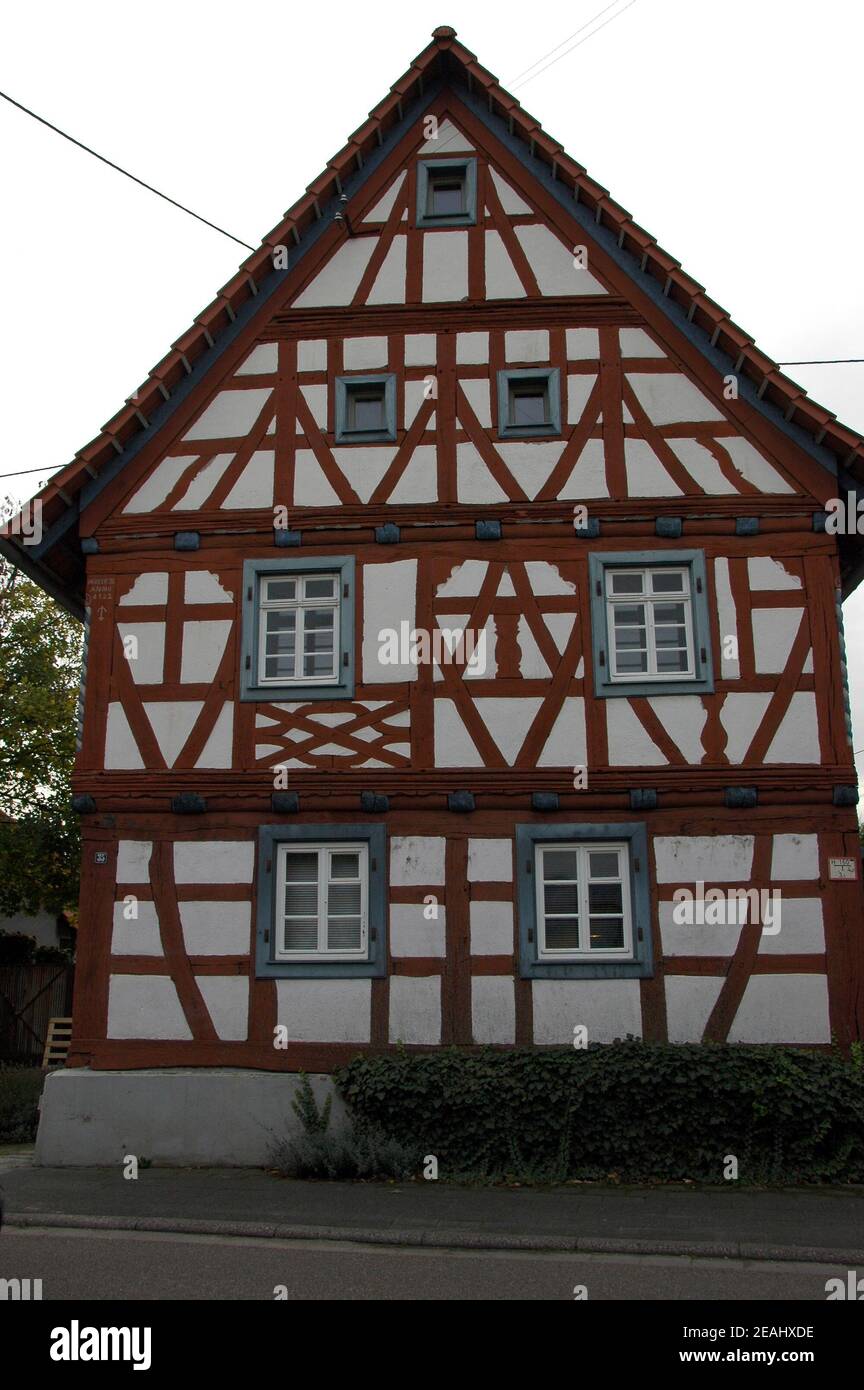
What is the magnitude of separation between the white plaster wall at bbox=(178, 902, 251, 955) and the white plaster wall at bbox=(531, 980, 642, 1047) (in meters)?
3.08

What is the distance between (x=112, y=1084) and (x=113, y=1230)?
9.27ft

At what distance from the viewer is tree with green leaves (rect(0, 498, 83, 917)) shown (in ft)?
80.6

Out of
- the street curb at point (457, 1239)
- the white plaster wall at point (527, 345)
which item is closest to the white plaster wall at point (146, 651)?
the white plaster wall at point (527, 345)

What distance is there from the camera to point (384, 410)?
13875 mm

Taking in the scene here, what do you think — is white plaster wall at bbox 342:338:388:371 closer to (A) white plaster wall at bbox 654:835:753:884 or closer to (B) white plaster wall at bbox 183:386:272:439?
(B) white plaster wall at bbox 183:386:272:439

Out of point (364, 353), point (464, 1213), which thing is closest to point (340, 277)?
point (364, 353)

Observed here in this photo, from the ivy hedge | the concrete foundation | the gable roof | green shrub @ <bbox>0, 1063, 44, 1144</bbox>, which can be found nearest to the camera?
the ivy hedge

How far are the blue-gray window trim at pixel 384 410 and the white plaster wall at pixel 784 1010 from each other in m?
7.10

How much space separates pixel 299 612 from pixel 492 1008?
4727mm

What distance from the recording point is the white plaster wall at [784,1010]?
11984 millimetres

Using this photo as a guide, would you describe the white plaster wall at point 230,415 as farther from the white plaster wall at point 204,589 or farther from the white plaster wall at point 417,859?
the white plaster wall at point 417,859

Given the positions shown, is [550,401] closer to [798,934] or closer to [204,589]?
[204,589]

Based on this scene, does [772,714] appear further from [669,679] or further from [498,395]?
[498,395]

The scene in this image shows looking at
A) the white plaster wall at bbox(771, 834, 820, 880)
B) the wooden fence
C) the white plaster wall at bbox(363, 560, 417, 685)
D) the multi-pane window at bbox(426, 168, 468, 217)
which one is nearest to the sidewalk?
the white plaster wall at bbox(771, 834, 820, 880)
